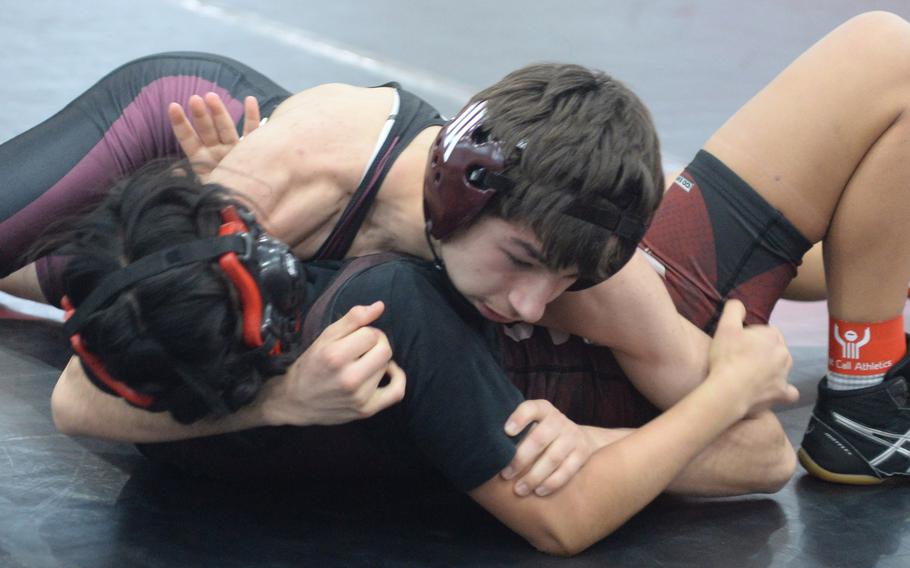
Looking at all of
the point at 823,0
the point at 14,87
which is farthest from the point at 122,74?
the point at 823,0

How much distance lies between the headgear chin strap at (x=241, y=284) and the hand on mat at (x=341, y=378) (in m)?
0.05

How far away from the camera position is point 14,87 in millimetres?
4828

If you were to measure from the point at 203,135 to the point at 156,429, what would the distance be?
2.50 feet

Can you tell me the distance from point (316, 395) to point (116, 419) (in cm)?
36

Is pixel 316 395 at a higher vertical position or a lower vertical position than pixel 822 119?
lower

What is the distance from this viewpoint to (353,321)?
1.76 m

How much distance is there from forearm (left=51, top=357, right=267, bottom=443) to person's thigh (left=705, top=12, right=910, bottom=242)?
3.82 feet

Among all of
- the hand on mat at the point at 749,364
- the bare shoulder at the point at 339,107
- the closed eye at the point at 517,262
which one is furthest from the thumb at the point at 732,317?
the bare shoulder at the point at 339,107

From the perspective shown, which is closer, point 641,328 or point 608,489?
point 608,489

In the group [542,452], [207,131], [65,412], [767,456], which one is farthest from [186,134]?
[767,456]

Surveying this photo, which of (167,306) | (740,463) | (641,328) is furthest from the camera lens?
(740,463)

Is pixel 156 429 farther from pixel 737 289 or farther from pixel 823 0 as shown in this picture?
pixel 823 0

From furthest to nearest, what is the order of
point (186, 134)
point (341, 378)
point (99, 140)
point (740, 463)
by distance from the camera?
point (99, 140)
point (186, 134)
point (740, 463)
point (341, 378)

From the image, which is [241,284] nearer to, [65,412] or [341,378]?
[341,378]
